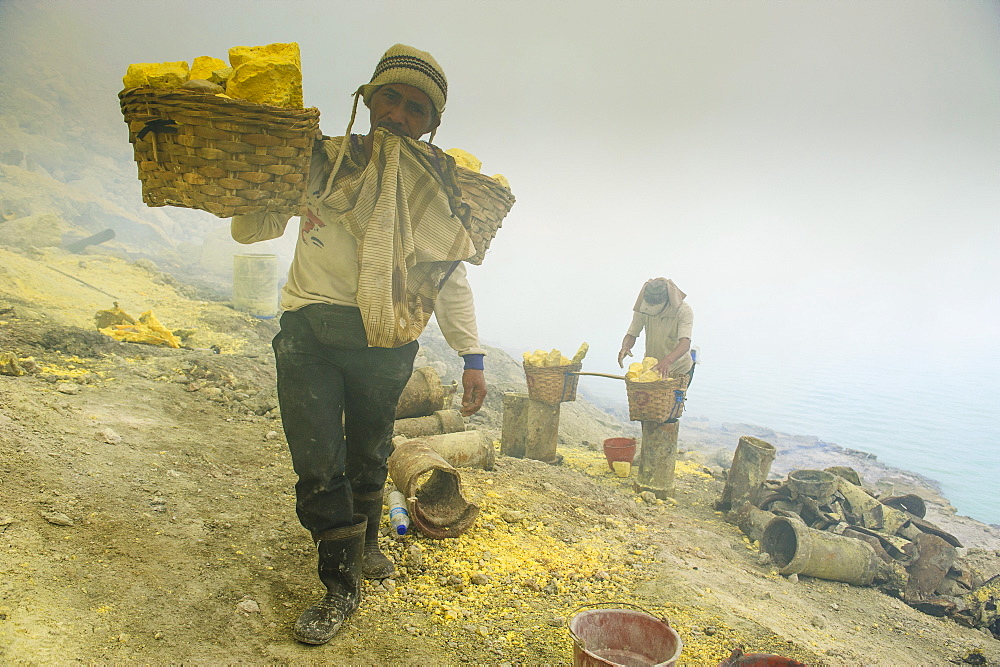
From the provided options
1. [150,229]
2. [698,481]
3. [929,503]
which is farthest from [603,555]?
[150,229]

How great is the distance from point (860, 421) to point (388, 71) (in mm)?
18258

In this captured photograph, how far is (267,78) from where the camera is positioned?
156cm

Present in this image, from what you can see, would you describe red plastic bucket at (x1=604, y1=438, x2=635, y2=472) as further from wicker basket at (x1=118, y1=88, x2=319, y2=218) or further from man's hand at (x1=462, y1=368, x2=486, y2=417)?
wicker basket at (x1=118, y1=88, x2=319, y2=218)

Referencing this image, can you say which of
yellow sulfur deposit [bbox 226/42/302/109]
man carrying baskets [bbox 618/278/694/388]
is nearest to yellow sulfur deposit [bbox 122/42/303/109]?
yellow sulfur deposit [bbox 226/42/302/109]

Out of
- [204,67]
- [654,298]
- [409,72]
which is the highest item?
[409,72]

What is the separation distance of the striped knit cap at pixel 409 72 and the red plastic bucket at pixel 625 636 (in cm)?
214

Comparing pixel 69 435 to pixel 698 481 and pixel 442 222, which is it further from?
pixel 698 481

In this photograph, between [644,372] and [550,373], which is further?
[550,373]

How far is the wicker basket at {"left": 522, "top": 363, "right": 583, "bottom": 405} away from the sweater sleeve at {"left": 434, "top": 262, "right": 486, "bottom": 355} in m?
3.30

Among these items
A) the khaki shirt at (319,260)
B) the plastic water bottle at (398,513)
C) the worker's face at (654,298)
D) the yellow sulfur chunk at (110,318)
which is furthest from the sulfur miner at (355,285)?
the yellow sulfur chunk at (110,318)

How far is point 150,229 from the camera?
77.4ft

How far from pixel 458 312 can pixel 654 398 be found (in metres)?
3.46

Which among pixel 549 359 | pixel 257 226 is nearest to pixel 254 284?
pixel 549 359

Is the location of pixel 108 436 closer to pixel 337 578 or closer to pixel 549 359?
pixel 337 578
